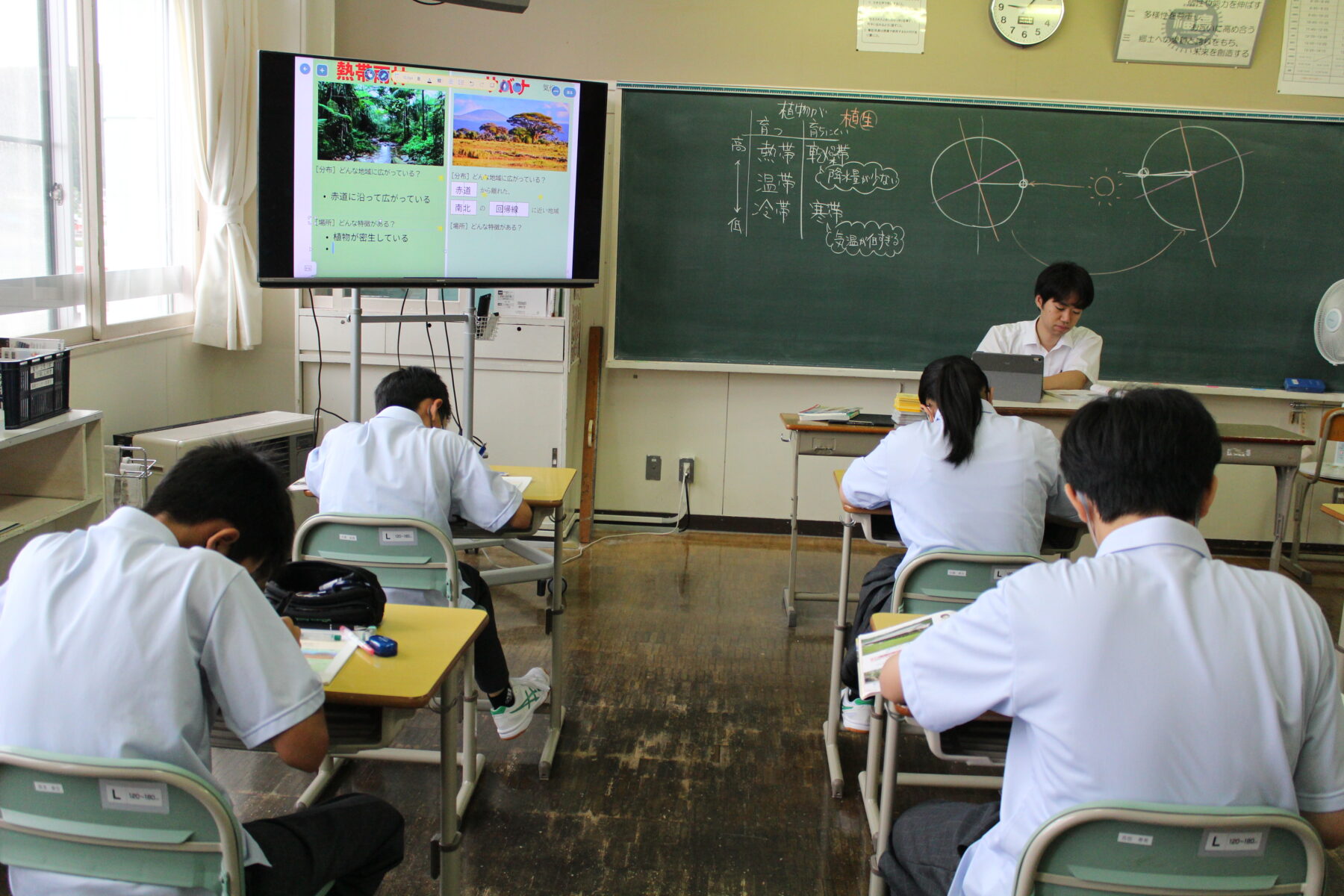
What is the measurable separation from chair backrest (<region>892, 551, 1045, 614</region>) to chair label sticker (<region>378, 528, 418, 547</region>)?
112 centimetres

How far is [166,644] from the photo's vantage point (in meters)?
1.18

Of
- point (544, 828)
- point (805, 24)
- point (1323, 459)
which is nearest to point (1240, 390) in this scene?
point (1323, 459)

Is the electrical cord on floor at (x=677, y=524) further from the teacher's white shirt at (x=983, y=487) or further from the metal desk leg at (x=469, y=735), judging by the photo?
the teacher's white shirt at (x=983, y=487)

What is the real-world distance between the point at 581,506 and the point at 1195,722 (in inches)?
158

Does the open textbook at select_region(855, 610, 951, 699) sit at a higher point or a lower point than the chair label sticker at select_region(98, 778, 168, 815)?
higher

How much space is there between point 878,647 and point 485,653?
1.31m

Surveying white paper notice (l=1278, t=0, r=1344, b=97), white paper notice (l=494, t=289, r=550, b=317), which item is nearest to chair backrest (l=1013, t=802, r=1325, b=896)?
white paper notice (l=494, t=289, r=550, b=317)

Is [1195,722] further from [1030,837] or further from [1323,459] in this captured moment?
[1323,459]

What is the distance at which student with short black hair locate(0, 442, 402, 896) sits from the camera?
46.2 inches

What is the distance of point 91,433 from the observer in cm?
303

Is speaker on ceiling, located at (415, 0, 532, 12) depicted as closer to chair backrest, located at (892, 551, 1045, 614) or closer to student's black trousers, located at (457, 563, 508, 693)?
student's black trousers, located at (457, 563, 508, 693)

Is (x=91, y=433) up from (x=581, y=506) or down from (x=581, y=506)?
up

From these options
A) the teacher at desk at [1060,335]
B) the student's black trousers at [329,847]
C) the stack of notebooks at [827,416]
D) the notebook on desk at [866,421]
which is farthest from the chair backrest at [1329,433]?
the student's black trousers at [329,847]

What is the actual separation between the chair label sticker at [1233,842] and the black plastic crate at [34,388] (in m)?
2.87
